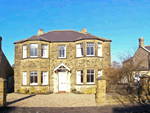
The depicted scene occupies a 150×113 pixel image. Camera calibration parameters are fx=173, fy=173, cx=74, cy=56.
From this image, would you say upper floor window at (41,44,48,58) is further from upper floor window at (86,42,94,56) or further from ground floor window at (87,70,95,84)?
ground floor window at (87,70,95,84)

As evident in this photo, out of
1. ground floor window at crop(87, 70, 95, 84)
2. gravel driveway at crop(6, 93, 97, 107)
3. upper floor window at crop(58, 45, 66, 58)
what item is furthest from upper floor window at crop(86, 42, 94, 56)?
gravel driveway at crop(6, 93, 97, 107)

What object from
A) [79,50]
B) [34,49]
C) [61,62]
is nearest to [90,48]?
[79,50]

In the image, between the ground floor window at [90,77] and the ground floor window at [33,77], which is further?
the ground floor window at [33,77]

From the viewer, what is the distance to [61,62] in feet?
71.5

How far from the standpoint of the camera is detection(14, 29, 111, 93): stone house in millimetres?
20672

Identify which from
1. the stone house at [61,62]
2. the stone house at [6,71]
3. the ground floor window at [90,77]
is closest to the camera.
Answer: the ground floor window at [90,77]

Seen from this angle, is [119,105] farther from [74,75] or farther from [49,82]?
[49,82]

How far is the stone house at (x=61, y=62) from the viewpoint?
20672 millimetres

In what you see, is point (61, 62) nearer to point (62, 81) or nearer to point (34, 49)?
point (62, 81)

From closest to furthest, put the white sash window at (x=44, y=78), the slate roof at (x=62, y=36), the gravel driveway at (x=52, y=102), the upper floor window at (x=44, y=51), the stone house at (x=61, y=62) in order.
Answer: the gravel driveway at (x=52, y=102) < the stone house at (x=61, y=62) < the white sash window at (x=44, y=78) < the slate roof at (x=62, y=36) < the upper floor window at (x=44, y=51)

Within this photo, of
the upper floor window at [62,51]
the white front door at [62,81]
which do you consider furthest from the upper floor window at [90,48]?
the white front door at [62,81]

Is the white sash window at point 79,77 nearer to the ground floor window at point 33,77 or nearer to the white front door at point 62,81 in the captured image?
the white front door at point 62,81

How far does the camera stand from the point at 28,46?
69.4 ft

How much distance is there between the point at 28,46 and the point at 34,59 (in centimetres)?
175
